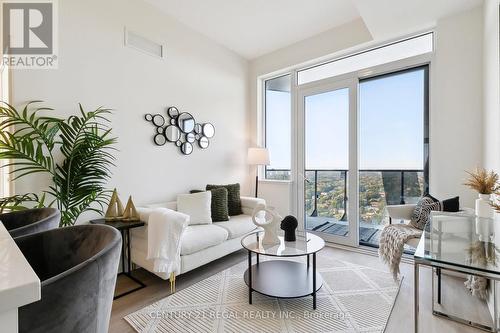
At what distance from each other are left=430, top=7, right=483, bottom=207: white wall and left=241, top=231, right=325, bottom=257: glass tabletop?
1.64m

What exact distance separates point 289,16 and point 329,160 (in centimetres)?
205

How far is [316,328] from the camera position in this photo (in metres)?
A: 1.71

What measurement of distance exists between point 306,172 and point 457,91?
6.66 ft

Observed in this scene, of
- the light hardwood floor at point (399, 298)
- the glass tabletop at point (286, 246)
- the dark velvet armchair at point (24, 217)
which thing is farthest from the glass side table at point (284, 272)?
the dark velvet armchair at point (24, 217)

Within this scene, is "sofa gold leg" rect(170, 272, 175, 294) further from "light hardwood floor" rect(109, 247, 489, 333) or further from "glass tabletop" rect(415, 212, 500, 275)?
"glass tabletop" rect(415, 212, 500, 275)

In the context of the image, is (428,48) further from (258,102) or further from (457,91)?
(258,102)

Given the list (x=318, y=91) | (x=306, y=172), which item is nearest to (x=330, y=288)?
(x=306, y=172)

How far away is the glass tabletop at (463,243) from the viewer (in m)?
1.25

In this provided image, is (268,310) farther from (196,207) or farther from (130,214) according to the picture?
(130,214)

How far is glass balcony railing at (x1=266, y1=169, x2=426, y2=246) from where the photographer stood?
3044mm

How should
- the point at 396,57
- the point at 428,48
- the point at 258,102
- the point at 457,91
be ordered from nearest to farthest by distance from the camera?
the point at 457,91 < the point at 428,48 < the point at 396,57 < the point at 258,102

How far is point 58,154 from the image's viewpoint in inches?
91.6

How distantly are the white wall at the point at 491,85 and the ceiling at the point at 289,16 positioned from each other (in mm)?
475

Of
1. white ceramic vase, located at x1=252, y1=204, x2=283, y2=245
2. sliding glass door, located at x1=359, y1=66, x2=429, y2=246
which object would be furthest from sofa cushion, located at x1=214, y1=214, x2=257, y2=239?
sliding glass door, located at x1=359, y1=66, x2=429, y2=246
